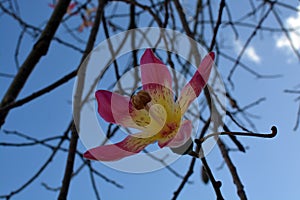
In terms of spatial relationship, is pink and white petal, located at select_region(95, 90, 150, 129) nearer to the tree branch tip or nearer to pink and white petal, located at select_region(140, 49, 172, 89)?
pink and white petal, located at select_region(140, 49, 172, 89)

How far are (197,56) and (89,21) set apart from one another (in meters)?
1.17

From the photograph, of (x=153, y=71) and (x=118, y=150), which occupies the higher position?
(x=153, y=71)

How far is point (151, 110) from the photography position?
0.49 meters

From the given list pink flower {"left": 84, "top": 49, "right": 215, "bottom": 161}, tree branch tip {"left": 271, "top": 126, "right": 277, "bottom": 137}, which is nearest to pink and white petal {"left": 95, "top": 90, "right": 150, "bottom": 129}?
pink flower {"left": 84, "top": 49, "right": 215, "bottom": 161}

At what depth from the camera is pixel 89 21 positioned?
1735 millimetres

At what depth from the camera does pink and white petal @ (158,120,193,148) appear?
388 millimetres

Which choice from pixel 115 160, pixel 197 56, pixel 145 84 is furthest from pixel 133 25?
pixel 115 160

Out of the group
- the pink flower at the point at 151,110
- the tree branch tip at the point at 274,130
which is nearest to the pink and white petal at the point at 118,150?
the pink flower at the point at 151,110

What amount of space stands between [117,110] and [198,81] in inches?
4.1

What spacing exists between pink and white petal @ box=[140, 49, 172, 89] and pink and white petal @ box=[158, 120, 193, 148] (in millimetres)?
94

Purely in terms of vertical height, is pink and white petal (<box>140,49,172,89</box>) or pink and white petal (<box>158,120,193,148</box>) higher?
pink and white petal (<box>140,49,172,89</box>)

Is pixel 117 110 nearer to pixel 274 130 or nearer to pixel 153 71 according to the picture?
pixel 153 71

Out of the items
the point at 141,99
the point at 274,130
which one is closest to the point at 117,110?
the point at 141,99

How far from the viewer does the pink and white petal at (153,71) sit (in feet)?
1.53
